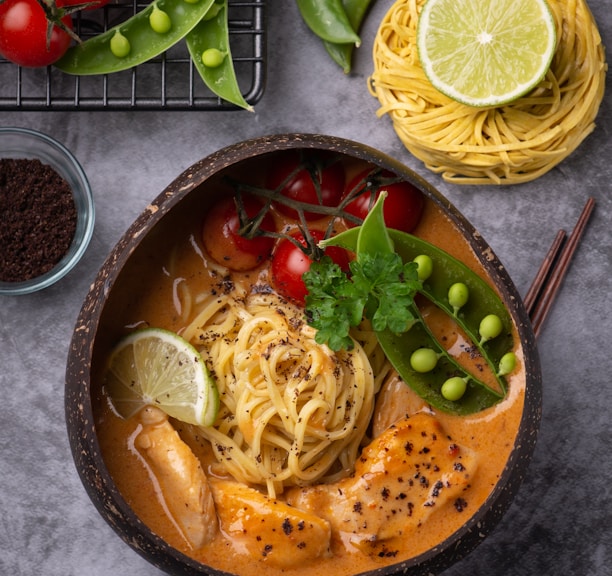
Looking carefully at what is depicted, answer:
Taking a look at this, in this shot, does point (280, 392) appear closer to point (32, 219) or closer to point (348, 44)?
point (32, 219)

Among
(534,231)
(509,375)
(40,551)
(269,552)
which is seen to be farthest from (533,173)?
(40,551)

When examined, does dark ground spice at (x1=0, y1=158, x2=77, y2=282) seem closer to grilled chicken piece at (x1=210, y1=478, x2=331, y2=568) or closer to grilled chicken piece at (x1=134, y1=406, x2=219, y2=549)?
grilled chicken piece at (x1=134, y1=406, x2=219, y2=549)

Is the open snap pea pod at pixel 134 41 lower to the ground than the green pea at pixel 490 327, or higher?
higher

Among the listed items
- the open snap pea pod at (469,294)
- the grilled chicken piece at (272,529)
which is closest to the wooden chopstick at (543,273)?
the open snap pea pod at (469,294)

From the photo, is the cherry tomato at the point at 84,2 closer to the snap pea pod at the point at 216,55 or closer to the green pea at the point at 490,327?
the snap pea pod at the point at 216,55

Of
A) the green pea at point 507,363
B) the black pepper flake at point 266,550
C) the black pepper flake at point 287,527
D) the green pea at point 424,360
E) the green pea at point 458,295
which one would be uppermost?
the green pea at point 458,295

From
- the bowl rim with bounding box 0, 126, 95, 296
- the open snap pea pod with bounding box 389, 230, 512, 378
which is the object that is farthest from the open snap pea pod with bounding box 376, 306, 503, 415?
the bowl rim with bounding box 0, 126, 95, 296

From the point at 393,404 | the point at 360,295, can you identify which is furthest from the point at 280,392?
the point at 360,295
